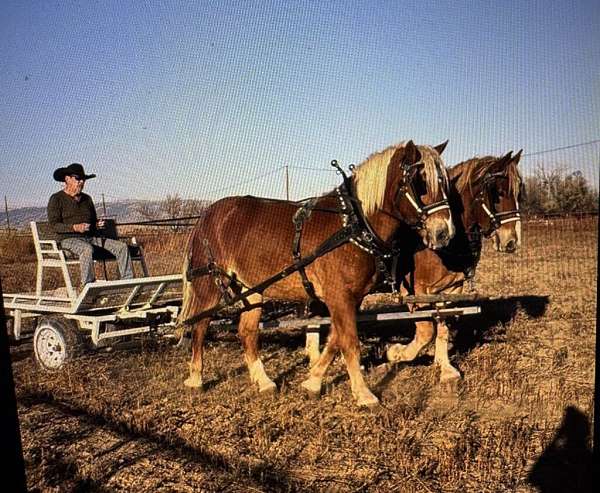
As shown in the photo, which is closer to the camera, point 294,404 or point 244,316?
point 294,404

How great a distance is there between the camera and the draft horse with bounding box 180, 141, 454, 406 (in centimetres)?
420

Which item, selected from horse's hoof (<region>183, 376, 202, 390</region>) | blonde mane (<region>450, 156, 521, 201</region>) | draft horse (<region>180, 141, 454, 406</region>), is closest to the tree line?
blonde mane (<region>450, 156, 521, 201</region>)

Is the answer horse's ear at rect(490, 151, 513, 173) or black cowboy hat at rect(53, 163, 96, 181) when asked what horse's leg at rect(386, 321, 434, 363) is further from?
black cowboy hat at rect(53, 163, 96, 181)

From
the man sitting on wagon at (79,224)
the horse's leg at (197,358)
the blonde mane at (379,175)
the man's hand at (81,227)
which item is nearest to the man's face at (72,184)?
the man sitting on wagon at (79,224)

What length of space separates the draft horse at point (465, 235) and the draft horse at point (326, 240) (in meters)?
0.88

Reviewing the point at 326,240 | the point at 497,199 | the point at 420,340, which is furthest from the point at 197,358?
the point at 497,199

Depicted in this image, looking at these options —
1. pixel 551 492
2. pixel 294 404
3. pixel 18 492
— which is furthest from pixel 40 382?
pixel 551 492

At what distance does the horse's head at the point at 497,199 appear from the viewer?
5.21 m

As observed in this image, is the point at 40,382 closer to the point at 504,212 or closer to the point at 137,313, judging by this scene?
the point at 137,313

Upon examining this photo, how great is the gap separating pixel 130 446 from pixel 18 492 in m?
1.71

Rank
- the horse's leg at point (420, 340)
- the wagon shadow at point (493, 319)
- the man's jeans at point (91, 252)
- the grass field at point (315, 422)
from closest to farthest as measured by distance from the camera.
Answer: the grass field at point (315, 422) → the horse's leg at point (420, 340) → the man's jeans at point (91, 252) → the wagon shadow at point (493, 319)

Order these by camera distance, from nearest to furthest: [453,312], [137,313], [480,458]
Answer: [480,458] < [453,312] < [137,313]

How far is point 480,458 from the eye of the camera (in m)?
3.35

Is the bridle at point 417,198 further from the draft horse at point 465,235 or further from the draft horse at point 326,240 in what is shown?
the draft horse at point 465,235
